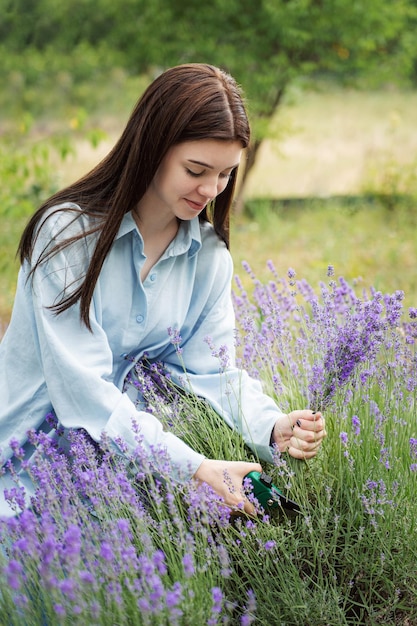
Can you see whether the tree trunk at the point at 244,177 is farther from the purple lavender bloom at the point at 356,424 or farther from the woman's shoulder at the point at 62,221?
the purple lavender bloom at the point at 356,424

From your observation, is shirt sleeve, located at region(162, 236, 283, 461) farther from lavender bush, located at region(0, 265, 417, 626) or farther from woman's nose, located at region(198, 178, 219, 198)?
woman's nose, located at region(198, 178, 219, 198)

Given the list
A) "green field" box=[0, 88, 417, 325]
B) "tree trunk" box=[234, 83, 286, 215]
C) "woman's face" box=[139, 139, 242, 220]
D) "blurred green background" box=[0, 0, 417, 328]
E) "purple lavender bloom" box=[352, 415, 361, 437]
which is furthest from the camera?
"tree trunk" box=[234, 83, 286, 215]

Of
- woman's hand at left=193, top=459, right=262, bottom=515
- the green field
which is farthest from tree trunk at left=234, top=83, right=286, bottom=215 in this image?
woman's hand at left=193, top=459, right=262, bottom=515

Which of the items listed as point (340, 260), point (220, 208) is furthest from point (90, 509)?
point (340, 260)

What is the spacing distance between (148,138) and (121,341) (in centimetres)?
55

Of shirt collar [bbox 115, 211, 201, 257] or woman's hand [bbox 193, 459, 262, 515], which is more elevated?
shirt collar [bbox 115, 211, 201, 257]

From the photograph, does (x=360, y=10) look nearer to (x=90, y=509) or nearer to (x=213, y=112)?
(x=213, y=112)

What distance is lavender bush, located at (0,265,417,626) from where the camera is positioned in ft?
4.76

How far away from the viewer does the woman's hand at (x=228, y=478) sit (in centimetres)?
178

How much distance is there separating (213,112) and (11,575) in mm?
1184

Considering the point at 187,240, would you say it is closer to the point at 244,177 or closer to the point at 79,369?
the point at 79,369

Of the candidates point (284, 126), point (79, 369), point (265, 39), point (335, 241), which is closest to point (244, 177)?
point (284, 126)

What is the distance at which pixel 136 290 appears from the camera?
2182 mm

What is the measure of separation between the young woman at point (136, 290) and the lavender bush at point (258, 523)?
0.22 ft
